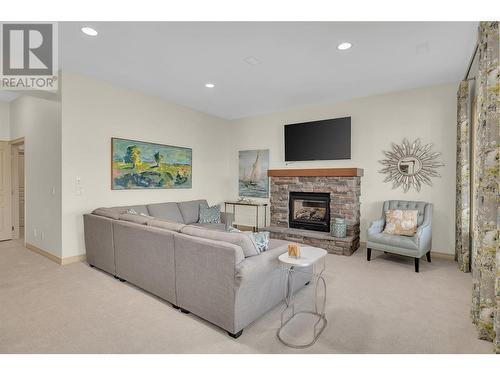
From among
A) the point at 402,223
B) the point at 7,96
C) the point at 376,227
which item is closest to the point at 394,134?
the point at 402,223

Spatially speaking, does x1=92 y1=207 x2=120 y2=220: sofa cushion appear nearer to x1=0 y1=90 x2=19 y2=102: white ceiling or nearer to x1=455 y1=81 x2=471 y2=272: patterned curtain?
x1=0 y1=90 x2=19 y2=102: white ceiling

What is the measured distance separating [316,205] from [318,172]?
677mm

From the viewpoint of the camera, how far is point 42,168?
4.20 meters

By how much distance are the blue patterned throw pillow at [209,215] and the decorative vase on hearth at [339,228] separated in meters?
2.24

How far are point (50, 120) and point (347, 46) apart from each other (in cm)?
428

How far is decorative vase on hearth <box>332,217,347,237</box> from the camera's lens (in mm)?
4645

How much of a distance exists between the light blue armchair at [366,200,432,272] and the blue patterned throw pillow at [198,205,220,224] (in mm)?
2818

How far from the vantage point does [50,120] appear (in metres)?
4.00

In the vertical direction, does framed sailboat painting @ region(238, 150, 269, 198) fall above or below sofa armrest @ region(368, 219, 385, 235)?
above

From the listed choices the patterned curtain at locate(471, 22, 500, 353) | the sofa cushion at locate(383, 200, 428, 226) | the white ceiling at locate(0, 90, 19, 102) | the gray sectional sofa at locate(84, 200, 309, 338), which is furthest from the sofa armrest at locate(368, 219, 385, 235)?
the white ceiling at locate(0, 90, 19, 102)

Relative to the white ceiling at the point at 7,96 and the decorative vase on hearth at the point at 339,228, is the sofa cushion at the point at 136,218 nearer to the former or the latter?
the decorative vase on hearth at the point at 339,228

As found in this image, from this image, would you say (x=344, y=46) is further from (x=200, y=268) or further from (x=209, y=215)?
(x=209, y=215)

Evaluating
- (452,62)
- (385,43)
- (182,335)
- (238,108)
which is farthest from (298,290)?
(238,108)
